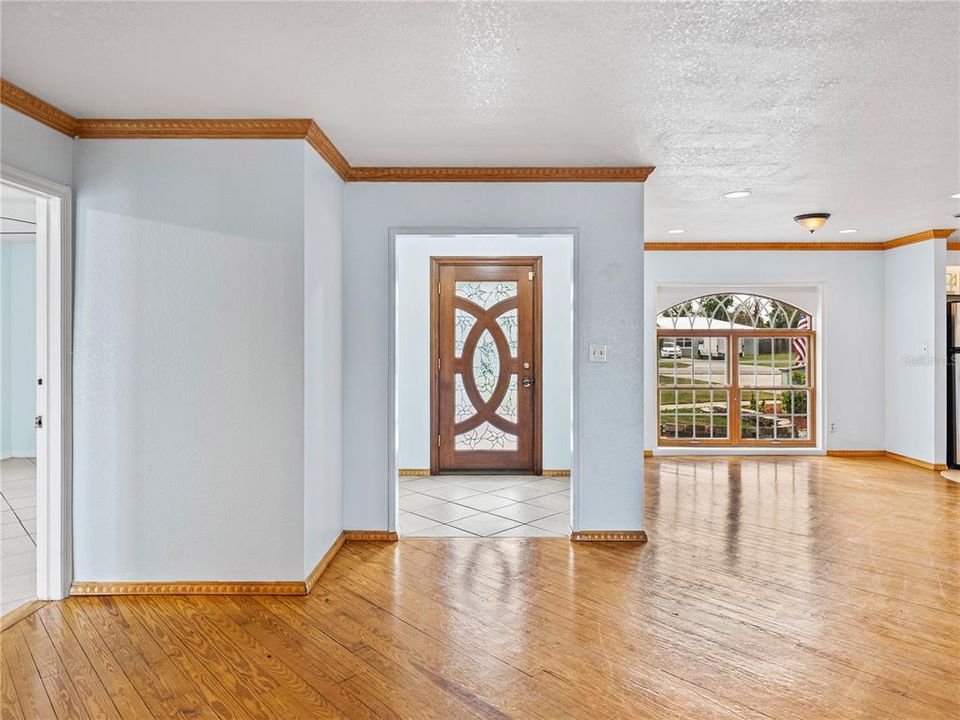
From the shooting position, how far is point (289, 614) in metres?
2.91

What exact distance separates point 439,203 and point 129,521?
101 inches

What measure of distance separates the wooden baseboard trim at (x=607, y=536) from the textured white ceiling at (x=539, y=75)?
92.8 inches

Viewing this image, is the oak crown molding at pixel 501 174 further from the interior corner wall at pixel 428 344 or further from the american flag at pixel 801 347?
the american flag at pixel 801 347

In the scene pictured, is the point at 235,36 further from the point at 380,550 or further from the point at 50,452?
the point at 380,550

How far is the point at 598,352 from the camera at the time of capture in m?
3.89

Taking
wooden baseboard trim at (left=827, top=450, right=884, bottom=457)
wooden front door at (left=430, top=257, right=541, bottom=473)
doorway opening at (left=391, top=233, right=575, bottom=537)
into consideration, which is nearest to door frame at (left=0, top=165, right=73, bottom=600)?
doorway opening at (left=391, top=233, right=575, bottom=537)

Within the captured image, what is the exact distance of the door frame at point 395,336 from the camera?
3.90 meters

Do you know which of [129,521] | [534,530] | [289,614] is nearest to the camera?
[289,614]

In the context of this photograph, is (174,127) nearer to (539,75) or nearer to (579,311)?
(539,75)

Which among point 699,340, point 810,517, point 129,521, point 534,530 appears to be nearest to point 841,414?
point 699,340

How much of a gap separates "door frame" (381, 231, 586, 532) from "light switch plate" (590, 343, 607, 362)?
6cm

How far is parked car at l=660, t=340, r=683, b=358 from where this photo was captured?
7211 mm

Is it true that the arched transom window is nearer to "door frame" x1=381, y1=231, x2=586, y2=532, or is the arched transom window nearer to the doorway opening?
the doorway opening

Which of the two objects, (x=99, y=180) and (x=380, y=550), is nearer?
(x=99, y=180)
